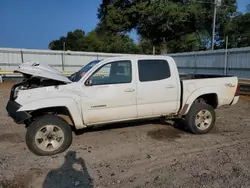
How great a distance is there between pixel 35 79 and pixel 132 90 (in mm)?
1986

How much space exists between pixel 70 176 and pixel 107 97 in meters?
1.72

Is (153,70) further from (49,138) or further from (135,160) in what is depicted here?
(49,138)

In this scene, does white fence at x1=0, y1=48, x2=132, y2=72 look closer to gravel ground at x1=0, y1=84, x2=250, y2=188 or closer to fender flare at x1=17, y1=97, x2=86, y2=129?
gravel ground at x1=0, y1=84, x2=250, y2=188

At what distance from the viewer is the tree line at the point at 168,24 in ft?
87.4

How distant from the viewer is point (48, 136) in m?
4.27

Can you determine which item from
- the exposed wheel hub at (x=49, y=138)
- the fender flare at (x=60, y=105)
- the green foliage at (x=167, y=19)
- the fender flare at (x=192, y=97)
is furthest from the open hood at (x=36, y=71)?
the green foliage at (x=167, y=19)

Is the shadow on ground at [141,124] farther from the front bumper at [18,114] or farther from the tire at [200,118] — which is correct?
the front bumper at [18,114]

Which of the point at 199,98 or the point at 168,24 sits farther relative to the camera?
the point at 168,24

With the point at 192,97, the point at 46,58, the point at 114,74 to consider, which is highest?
the point at 46,58

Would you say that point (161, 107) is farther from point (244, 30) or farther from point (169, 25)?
point (244, 30)

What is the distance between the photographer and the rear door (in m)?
4.92

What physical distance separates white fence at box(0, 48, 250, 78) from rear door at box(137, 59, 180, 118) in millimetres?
8648

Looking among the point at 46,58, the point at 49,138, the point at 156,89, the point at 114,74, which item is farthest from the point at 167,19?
the point at 49,138

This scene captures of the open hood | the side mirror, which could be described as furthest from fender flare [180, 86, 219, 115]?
the open hood
